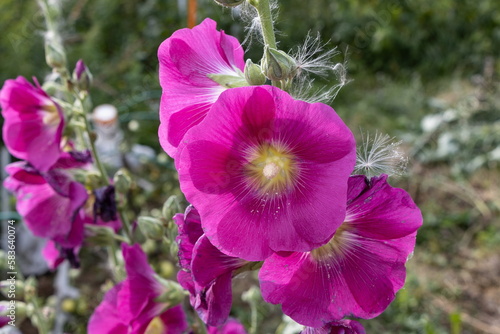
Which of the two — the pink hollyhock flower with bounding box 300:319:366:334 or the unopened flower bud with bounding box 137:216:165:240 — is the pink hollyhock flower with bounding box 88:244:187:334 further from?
the pink hollyhock flower with bounding box 300:319:366:334

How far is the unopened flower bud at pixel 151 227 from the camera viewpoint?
2.26 ft

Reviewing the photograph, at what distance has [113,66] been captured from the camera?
2770 millimetres

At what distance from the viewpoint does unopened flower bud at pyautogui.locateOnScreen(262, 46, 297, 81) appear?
467 mm

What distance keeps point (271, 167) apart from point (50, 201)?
44 cm

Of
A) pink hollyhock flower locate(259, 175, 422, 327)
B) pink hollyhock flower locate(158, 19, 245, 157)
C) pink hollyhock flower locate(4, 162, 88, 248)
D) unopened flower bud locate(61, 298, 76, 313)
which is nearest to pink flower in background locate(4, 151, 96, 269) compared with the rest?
pink hollyhock flower locate(4, 162, 88, 248)

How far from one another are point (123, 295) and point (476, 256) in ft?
6.25

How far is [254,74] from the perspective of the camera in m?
0.50

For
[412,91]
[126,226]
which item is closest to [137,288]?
[126,226]

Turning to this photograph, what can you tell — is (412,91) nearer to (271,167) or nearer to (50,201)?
(50,201)

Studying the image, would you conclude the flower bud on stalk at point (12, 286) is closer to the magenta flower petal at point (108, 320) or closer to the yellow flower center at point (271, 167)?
the magenta flower petal at point (108, 320)

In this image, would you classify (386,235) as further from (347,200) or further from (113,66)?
(113,66)

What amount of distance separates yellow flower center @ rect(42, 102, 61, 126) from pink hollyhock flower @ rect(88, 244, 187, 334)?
0.22 metres

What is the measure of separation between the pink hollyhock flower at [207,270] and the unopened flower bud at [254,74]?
0.13 metres

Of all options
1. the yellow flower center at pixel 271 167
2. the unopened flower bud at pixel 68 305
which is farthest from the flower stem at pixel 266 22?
the unopened flower bud at pixel 68 305
